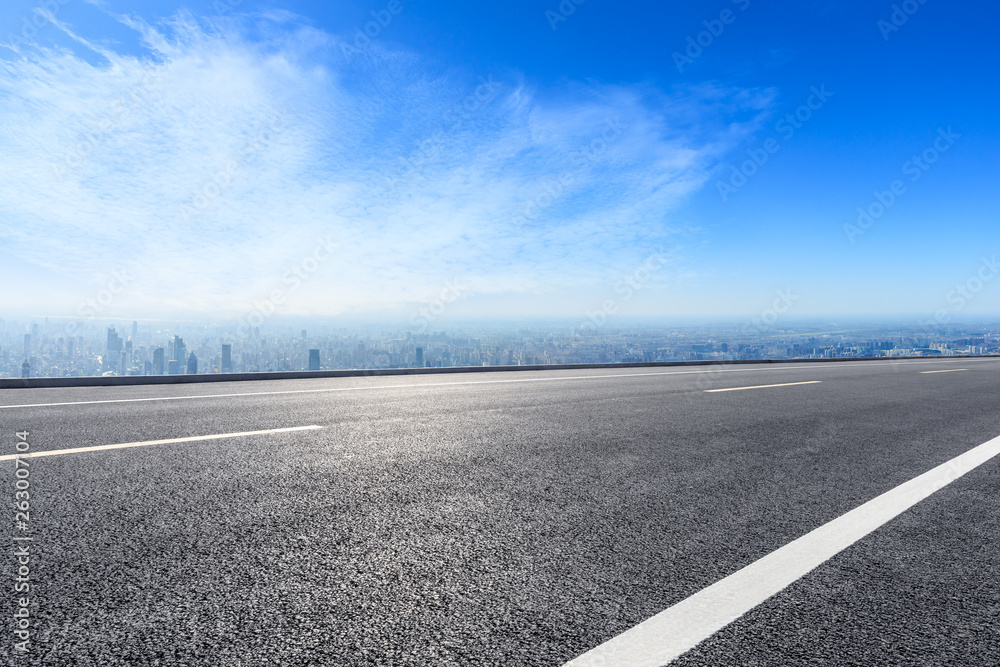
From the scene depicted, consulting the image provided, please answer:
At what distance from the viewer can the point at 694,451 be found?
491cm

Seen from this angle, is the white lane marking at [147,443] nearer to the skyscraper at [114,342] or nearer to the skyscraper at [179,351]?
the skyscraper at [114,342]

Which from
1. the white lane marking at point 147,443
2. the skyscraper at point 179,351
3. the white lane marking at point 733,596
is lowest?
the white lane marking at point 733,596

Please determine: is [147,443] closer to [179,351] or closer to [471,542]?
[471,542]

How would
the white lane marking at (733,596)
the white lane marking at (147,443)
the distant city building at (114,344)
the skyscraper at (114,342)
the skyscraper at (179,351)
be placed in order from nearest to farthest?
the white lane marking at (733,596) → the white lane marking at (147,443) → the distant city building at (114,344) → the skyscraper at (114,342) → the skyscraper at (179,351)

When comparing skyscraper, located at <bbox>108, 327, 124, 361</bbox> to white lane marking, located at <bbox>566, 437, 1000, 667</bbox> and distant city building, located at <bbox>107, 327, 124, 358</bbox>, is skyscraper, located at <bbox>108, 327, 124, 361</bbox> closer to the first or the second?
distant city building, located at <bbox>107, 327, 124, 358</bbox>

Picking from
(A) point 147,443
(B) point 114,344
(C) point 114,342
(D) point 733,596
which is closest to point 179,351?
(B) point 114,344

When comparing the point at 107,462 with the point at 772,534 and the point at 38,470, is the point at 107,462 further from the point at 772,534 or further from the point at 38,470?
the point at 772,534

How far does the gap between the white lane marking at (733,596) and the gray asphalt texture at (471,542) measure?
0.05 meters

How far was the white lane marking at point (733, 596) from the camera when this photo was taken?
1729 mm

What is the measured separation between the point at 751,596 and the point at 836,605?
0.32 m

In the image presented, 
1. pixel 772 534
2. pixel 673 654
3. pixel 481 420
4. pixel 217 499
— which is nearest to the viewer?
pixel 673 654

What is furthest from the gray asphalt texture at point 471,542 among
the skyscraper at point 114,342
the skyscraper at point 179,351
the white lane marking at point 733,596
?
the skyscraper at point 179,351

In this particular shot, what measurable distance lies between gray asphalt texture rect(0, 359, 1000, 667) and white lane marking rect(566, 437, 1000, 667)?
52 mm

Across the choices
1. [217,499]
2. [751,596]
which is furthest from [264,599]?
[751,596]
